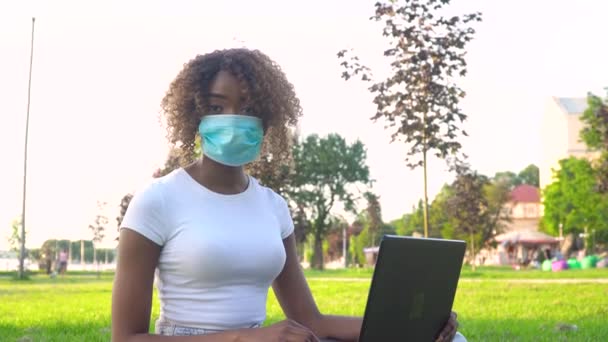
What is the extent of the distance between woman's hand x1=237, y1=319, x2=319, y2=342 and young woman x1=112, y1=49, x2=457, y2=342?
0.12 meters

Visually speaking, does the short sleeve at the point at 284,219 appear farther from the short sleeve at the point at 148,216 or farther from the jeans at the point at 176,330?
the short sleeve at the point at 148,216

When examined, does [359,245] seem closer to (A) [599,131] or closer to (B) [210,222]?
(A) [599,131]

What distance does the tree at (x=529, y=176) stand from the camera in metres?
144

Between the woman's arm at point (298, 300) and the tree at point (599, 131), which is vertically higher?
the tree at point (599, 131)

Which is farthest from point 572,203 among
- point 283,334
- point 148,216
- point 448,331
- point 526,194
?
point 283,334

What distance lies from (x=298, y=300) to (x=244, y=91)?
788 mm

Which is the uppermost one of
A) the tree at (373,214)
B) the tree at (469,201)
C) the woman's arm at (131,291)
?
the tree at (373,214)

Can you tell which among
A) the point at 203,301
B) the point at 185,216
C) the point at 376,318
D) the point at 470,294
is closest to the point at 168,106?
the point at 185,216

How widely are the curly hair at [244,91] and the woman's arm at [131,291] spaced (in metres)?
0.50

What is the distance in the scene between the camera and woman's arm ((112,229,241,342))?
3006 millimetres

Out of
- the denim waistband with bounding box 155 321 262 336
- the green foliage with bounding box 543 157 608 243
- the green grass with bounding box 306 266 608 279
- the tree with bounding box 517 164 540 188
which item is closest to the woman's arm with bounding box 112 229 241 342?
the denim waistband with bounding box 155 321 262 336

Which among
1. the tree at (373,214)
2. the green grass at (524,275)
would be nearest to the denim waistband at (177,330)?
the green grass at (524,275)

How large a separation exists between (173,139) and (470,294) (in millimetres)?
13972

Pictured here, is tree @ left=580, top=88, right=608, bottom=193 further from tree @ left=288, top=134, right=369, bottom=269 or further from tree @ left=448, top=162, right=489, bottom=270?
tree @ left=288, top=134, right=369, bottom=269
